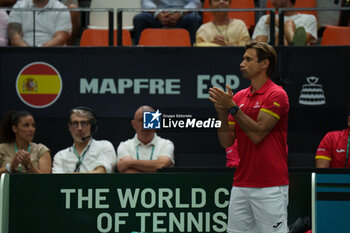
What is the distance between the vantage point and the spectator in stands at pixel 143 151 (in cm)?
489

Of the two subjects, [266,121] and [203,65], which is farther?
[203,65]

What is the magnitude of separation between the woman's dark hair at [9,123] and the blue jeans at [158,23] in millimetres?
1317

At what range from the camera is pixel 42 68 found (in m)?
5.13

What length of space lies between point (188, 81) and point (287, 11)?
1076mm

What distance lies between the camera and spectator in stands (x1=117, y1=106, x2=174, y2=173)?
4887 millimetres

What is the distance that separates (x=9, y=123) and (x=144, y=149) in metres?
1.14

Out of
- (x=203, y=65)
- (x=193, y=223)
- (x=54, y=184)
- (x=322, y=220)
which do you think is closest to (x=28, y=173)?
(x=54, y=184)

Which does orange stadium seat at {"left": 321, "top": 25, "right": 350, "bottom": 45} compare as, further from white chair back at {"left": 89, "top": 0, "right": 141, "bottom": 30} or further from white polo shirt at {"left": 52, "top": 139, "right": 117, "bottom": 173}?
white polo shirt at {"left": 52, "top": 139, "right": 117, "bottom": 173}

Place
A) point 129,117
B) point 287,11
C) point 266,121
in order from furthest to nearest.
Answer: point 287,11 → point 129,117 → point 266,121

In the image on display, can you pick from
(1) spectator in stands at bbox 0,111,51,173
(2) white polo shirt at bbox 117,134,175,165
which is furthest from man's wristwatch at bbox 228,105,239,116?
(1) spectator in stands at bbox 0,111,51,173

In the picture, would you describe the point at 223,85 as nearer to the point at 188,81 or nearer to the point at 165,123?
the point at 188,81

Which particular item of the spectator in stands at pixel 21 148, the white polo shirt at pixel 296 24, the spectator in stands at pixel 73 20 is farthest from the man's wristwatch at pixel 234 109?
the spectator in stands at pixel 73 20

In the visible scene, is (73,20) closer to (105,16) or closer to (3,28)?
(105,16)

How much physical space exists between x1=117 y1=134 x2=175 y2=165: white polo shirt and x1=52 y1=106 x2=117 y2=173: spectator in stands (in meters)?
0.09
